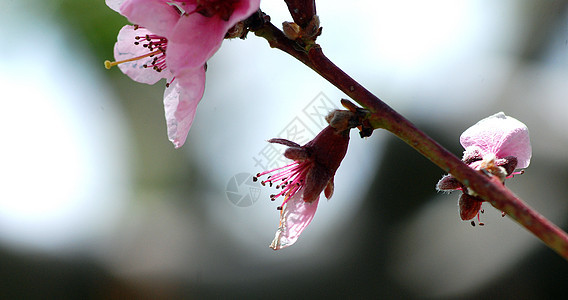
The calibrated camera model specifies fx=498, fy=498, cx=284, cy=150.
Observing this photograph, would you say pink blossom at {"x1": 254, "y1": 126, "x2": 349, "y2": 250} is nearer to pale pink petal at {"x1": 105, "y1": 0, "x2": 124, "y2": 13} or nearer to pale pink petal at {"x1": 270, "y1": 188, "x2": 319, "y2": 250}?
pale pink petal at {"x1": 270, "y1": 188, "x2": 319, "y2": 250}

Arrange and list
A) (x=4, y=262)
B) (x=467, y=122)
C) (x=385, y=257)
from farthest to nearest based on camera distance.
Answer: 1. (x=4, y=262)
2. (x=385, y=257)
3. (x=467, y=122)

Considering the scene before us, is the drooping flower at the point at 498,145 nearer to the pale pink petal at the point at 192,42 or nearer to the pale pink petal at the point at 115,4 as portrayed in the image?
the pale pink petal at the point at 192,42

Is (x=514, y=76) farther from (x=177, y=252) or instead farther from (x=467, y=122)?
(x=177, y=252)

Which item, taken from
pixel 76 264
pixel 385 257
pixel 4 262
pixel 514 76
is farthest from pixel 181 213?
pixel 514 76

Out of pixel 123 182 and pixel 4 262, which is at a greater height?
pixel 123 182

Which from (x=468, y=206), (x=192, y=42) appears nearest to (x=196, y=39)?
(x=192, y=42)

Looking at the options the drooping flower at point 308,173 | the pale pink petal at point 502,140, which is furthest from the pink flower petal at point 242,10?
the pale pink petal at point 502,140
